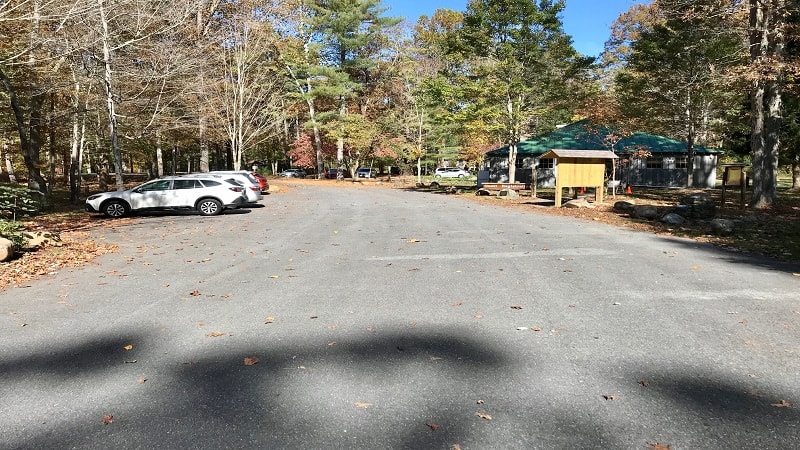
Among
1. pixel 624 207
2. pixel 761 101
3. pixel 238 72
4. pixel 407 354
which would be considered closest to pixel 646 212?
pixel 624 207

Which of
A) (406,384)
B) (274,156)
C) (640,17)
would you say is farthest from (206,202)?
(640,17)

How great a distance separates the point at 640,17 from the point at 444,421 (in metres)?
52.0

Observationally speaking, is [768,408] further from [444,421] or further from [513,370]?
[444,421]

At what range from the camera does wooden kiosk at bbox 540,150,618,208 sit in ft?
60.1

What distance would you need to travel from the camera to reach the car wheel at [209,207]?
16938mm

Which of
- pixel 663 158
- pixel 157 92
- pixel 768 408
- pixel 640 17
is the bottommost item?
pixel 768 408

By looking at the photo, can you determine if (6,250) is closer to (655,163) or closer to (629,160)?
(629,160)

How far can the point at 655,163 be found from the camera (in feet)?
113

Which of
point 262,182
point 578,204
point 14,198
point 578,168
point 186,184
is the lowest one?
point 578,204

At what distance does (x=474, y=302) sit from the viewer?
19.1ft

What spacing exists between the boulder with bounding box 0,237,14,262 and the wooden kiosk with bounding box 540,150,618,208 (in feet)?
53.8

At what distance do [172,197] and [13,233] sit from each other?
806cm

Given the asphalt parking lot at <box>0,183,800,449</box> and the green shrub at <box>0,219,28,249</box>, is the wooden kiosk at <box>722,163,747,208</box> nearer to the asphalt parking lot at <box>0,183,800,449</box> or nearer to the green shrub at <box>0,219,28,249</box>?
the asphalt parking lot at <box>0,183,800,449</box>

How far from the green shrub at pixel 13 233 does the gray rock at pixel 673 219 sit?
15.7 metres
